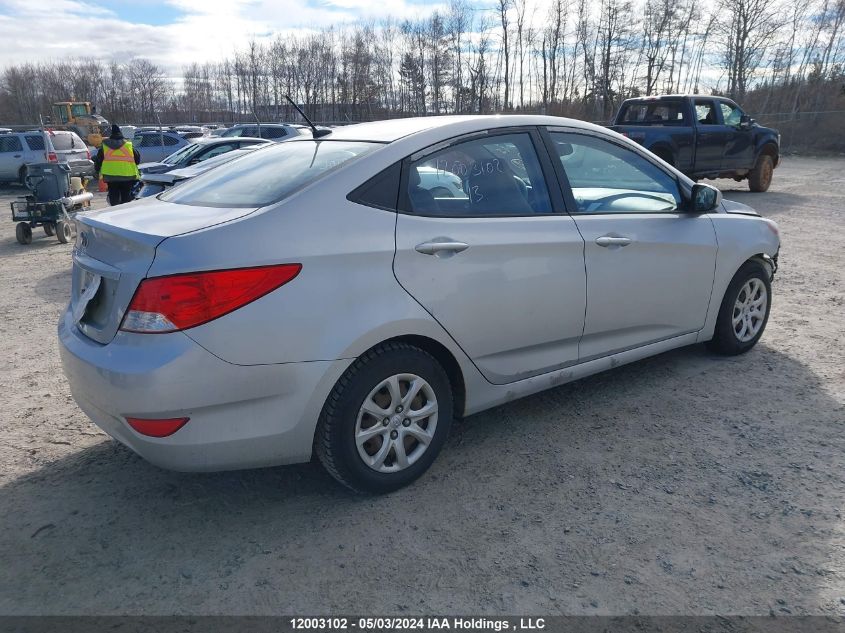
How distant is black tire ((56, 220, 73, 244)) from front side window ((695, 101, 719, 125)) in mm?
12164

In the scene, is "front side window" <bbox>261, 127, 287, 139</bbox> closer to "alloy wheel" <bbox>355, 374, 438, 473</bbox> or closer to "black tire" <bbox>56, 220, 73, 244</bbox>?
"black tire" <bbox>56, 220, 73, 244</bbox>

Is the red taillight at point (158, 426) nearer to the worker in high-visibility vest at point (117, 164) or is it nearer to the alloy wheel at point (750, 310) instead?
the alloy wheel at point (750, 310)

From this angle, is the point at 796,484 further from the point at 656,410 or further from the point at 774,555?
the point at 656,410

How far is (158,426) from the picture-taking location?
2658 mm

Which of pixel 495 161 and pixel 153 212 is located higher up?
pixel 495 161

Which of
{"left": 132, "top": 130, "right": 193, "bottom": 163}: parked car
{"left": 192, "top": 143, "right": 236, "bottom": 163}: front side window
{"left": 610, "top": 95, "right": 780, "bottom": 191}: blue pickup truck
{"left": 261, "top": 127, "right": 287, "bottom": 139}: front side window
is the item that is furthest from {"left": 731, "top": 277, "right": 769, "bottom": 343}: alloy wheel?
{"left": 132, "top": 130, "right": 193, "bottom": 163}: parked car

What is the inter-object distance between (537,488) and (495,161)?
1.69 m

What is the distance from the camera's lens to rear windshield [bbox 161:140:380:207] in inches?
124

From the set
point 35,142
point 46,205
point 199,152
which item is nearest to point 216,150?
point 199,152

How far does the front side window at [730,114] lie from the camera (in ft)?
47.5

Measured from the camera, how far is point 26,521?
3.05 metres

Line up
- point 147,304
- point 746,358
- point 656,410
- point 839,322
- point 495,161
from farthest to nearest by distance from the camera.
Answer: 1. point 839,322
2. point 746,358
3. point 656,410
4. point 495,161
5. point 147,304

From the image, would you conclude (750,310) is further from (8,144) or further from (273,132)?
(8,144)

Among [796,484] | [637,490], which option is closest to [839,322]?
[796,484]
